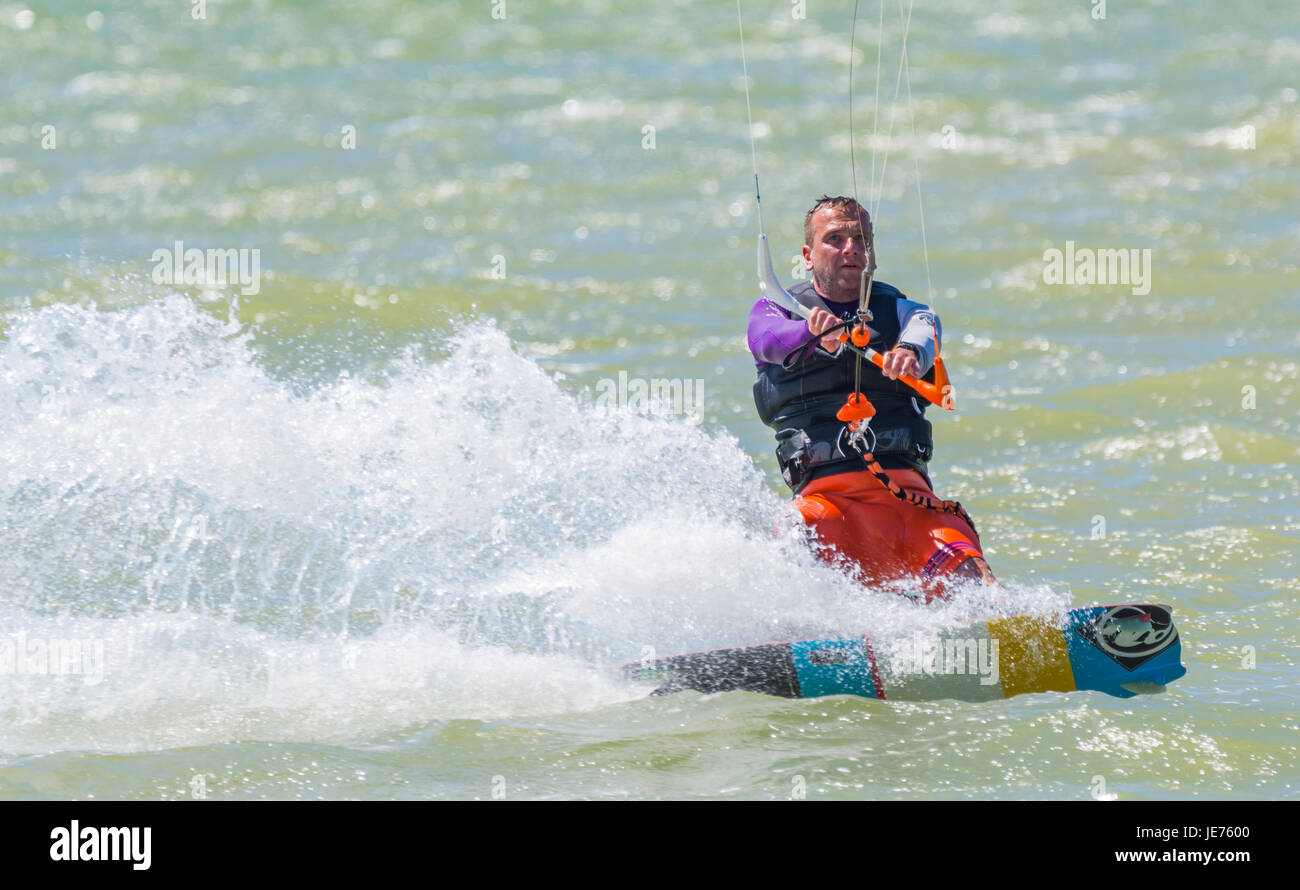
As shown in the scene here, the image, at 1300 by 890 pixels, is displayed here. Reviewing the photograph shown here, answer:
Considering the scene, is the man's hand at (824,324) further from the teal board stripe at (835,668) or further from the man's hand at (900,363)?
the teal board stripe at (835,668)

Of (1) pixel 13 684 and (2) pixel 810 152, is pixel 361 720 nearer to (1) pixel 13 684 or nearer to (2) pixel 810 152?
(1) pixel 13 684

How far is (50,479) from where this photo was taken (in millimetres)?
6559

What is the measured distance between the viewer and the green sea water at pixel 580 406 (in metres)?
5.48

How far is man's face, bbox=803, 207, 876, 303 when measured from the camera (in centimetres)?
618

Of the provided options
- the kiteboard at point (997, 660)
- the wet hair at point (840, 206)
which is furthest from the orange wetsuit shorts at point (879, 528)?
the wet hair at point (840, 206)

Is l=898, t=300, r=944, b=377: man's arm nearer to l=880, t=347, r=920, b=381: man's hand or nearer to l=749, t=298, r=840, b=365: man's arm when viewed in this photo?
l=880, t=347, r=920, b=381: man's hand

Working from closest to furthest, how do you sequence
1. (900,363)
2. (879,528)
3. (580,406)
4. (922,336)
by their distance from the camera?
1. (900,363)
2. (922,336)
3. (879,528)
4. (580,406)

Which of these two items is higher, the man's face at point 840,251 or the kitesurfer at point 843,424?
the man's face at point 840,251

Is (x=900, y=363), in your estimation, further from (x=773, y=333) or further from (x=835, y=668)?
(x=835, y=668)

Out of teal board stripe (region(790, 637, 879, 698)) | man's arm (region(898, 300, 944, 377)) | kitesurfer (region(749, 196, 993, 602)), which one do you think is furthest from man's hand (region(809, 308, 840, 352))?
teal board stripe (region(790, 637, 879, 698))

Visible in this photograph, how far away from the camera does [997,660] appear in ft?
18.5

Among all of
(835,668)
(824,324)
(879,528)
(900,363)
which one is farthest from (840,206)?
(835,668)

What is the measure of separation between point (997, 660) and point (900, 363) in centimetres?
111

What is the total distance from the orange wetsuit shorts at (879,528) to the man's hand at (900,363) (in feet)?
1.77
